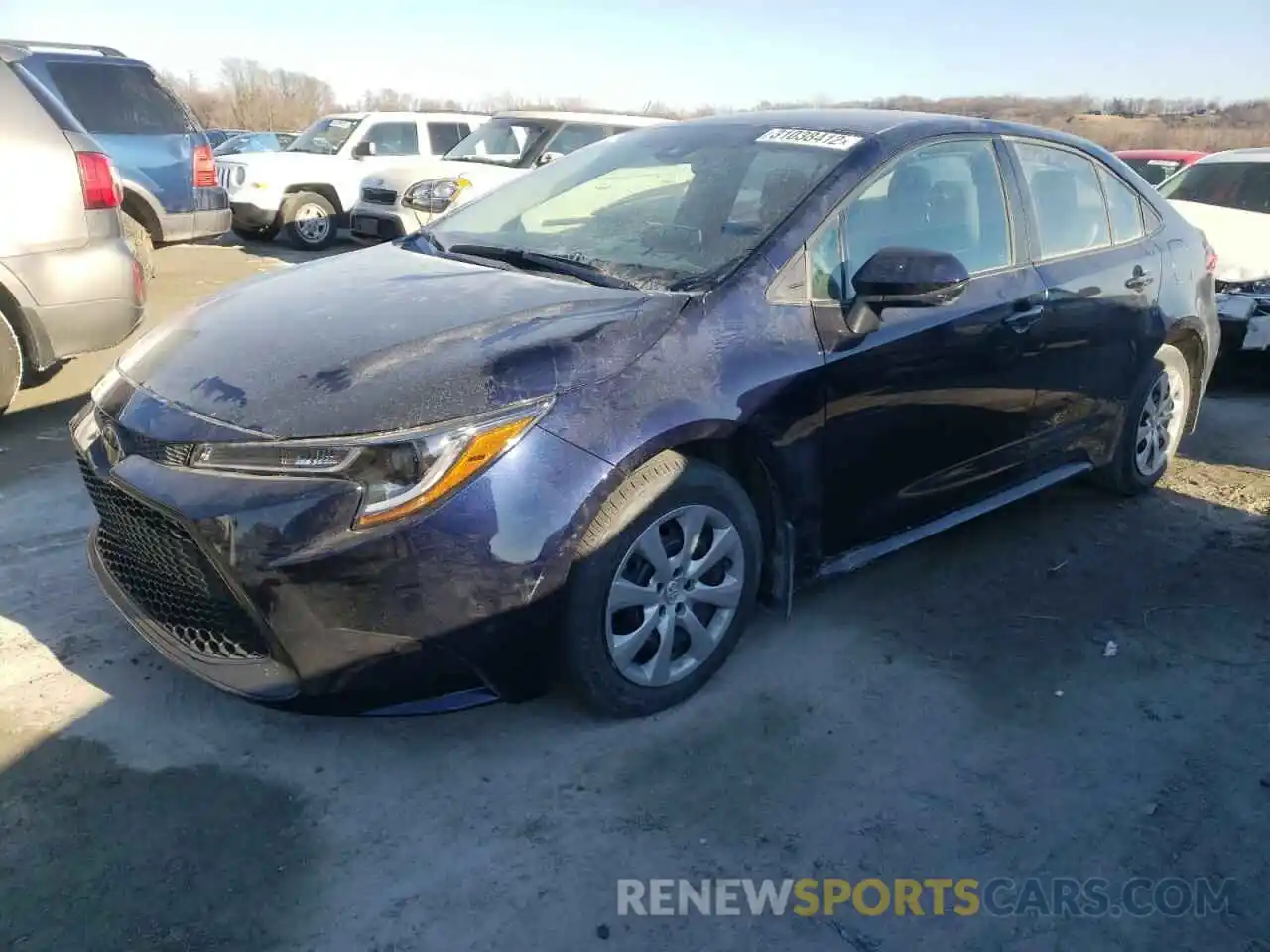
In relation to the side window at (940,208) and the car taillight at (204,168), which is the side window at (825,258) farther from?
the car taillight at (204,168)

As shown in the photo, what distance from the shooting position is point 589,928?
2285 mm

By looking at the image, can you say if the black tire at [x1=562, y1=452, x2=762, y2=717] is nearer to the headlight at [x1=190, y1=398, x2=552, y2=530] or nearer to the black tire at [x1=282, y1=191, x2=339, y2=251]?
the headlight at [x1=190, y1=398, x2=552, y2=530]

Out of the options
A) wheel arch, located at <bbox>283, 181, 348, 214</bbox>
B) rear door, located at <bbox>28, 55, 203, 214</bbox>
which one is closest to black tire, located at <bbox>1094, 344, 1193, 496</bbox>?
rear door, located at <bbox>28, 55, 203, 214</bbox>

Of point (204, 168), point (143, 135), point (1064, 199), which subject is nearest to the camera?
point (1064, 199)

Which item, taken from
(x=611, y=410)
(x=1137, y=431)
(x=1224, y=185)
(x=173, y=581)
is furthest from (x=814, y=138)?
(x=1224, y=185)

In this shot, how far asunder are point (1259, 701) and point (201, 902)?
10.0ft

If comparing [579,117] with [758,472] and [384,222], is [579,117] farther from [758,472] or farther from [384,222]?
[758,472]

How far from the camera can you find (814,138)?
3605 millimetres

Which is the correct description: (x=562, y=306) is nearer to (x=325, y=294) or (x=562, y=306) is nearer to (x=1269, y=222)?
(x=325, y=294)

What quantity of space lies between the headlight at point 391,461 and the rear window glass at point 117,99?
860 cm

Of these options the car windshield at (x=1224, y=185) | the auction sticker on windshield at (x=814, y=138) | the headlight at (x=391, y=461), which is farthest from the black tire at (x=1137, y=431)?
the car windshield at (x=1224, y=185)

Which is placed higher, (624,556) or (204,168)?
(204,168)

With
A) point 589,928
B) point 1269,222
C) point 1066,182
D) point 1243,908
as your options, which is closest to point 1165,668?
point 1243,908

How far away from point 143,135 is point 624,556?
8930 millimetres
